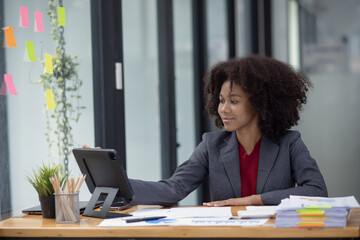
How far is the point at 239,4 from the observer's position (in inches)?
220

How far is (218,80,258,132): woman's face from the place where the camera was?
255cm

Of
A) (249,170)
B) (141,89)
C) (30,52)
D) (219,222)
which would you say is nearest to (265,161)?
(249,170)

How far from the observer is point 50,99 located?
267 cm

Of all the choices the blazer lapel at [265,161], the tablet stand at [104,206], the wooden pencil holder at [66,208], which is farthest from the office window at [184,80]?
the wooden pencil holder at [66,208]

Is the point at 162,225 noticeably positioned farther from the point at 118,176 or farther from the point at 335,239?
the point at 335,239

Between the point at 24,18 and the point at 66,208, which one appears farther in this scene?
the point at 24,18

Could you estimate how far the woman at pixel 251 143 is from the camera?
2.49m

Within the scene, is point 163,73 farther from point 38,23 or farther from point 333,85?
point 333,85

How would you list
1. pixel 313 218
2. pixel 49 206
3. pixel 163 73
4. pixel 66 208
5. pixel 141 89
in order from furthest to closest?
pixel 163 73 < pixel 141 89 < pixel 49 206 < pixel 66 208 < pixel 313 218

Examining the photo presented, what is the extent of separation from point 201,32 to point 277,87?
2161mm

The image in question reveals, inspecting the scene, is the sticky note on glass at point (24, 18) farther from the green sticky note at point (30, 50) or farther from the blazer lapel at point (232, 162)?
the blazer lapel at point (232, 162)

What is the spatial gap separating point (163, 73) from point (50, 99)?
133 cm

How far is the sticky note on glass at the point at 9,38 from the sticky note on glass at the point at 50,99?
13.1 inches

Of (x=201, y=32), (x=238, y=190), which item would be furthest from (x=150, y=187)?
(x=201, y=32)
